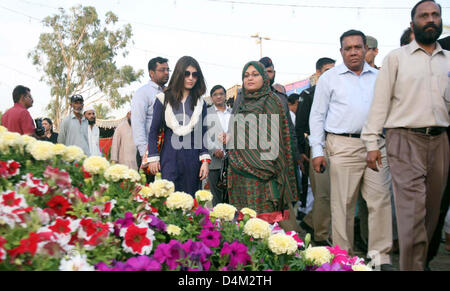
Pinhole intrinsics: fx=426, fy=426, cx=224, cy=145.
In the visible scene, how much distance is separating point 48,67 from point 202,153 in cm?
3415

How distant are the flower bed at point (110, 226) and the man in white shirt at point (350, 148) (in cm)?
198

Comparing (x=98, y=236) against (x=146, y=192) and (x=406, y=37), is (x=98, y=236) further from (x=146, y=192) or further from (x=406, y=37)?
(x=406, y=37)

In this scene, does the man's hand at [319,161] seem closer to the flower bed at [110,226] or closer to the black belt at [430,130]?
the black belt at [430,130]

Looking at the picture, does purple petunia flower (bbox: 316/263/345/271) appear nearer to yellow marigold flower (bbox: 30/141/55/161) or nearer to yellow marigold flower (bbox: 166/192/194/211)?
yellow marigold flower (bbox: 166/192/194/211)

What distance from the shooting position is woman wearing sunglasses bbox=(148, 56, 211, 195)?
4105 mm

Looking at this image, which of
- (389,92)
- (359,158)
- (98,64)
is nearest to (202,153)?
(359,158)

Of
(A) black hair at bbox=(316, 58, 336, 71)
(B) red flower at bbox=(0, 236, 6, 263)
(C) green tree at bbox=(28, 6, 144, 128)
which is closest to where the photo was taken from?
(B) red flower at bbox=(0, 236, 6, 263)

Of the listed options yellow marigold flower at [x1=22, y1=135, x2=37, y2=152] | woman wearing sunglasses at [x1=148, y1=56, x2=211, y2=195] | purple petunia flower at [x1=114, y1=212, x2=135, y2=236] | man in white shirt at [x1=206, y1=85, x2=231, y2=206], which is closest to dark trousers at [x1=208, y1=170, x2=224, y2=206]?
man in white shirt at [x1=206, y1=85, x2=231, y2=206]

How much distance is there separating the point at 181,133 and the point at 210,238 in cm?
219

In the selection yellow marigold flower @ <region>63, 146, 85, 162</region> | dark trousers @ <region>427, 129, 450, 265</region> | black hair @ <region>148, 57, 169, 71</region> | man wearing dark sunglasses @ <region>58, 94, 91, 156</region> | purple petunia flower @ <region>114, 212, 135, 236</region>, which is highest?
black hair @ <region>148, 57, 169, 71</region>

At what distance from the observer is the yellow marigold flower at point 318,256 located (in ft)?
6.75

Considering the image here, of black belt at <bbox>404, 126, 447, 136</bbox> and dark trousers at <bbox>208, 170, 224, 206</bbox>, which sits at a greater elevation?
black belt at <bbox>404, 126, 447, 136</bbox>

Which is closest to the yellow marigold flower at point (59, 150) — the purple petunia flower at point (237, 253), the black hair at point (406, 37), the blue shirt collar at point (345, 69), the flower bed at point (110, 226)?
the flower bed at point (110, 226)

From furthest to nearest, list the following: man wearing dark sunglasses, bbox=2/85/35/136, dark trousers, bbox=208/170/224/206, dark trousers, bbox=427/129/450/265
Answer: dark trousers, bbox=208/170/224/206 → man wearing dark sunglasses, bbox=2/85/35/136 → dark trousers, bbox=427/129/450/265
